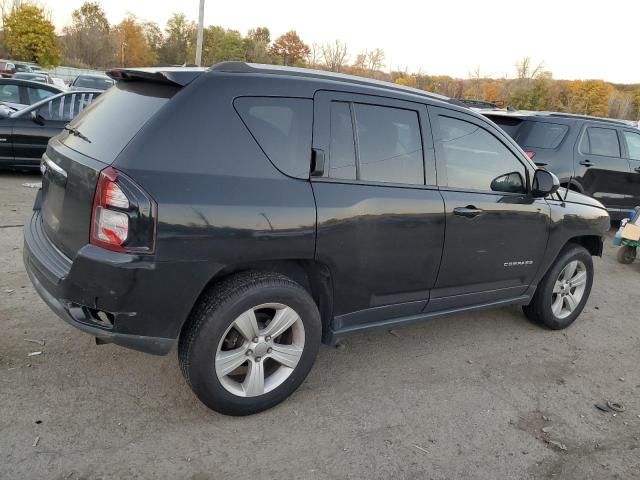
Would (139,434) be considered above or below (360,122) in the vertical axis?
below

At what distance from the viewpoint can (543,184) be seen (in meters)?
3.96

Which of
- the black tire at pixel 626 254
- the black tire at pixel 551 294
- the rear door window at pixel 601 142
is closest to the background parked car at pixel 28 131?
the black tire at pixel 551 294

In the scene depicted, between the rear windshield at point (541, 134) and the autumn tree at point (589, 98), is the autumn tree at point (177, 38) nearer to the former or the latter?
the autumn tree at point (589, 98)

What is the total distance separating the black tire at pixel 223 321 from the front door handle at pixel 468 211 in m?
1.21

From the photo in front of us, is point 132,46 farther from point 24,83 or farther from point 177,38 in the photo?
point 24,83

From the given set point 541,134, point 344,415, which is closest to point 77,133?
point 344,415

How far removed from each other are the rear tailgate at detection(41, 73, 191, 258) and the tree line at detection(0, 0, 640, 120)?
36843 mm

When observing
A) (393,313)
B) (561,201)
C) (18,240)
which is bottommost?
(18,240)

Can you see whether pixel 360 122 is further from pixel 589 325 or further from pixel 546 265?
pixel 589 325

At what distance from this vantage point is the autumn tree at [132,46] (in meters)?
62.5

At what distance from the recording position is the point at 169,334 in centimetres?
263

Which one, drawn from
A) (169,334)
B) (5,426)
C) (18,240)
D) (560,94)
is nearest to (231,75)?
(169,334)

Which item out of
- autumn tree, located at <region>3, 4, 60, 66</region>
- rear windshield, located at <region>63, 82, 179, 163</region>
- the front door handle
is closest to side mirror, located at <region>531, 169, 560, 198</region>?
the front door handle

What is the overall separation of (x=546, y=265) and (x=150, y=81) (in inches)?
130
